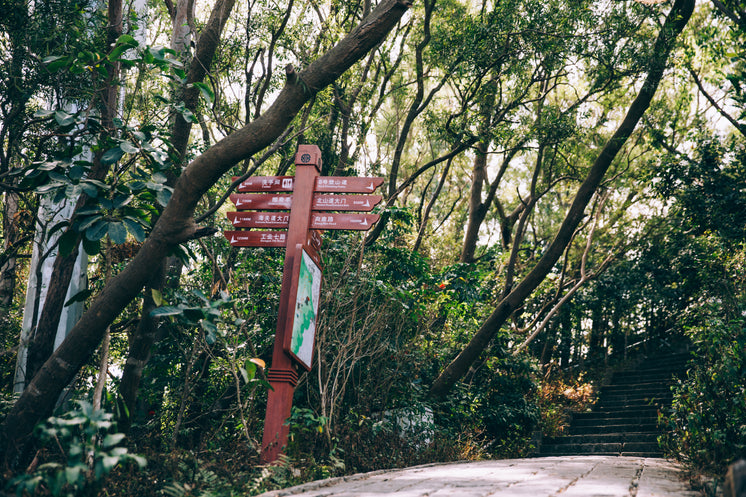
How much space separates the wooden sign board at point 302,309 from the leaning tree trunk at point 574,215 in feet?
13.4

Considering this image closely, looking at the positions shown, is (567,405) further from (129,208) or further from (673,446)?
(129,208)

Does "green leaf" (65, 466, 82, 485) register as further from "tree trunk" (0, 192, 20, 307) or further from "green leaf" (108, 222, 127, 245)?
Answer: "tree trunk" (0, 192, 20, 307)

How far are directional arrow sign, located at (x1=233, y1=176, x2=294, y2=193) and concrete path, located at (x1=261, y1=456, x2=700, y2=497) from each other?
338 centimetres

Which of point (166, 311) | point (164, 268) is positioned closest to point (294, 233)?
point (164, 268)

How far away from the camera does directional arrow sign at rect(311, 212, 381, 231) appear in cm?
661

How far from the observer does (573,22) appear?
31.2ft

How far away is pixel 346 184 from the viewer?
6875 mm

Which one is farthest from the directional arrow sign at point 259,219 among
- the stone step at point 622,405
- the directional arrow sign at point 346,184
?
the stone step at point 622,405

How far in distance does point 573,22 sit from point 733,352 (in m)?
5.75

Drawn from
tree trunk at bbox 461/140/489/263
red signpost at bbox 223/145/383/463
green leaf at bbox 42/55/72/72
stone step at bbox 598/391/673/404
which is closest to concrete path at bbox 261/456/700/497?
red signpost at bbox 223/145/383/463

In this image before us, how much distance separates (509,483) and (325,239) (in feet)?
14.9

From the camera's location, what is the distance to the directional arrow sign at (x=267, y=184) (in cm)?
704

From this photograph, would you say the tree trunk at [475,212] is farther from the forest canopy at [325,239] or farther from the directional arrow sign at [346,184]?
the directional arrow sign at [346,184]

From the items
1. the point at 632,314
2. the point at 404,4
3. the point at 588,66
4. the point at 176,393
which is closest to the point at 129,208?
the point at 404,4
